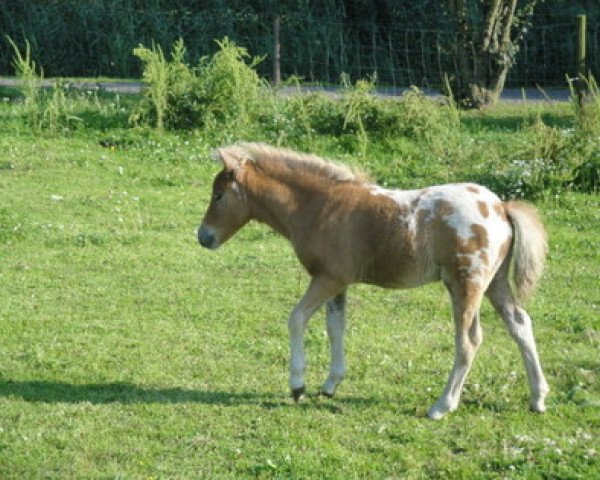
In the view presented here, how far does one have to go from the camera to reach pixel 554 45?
2433cm

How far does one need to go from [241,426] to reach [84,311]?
10.0 feet

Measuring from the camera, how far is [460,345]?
7477mm

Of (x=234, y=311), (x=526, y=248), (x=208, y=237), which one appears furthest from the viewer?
(x=234, y=311)

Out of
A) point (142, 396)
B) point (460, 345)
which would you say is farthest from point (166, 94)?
point (460, 345)

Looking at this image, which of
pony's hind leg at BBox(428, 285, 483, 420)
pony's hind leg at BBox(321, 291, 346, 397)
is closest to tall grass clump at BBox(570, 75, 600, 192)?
pony's hind leg at BBox(321, 291, 346, 397)

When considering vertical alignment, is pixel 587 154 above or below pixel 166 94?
below

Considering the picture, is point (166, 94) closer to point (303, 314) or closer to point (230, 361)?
point (230, 361)

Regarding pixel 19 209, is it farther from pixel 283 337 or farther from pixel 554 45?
pixel 554 45

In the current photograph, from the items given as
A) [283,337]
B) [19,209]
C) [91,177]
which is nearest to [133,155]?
[91,177]

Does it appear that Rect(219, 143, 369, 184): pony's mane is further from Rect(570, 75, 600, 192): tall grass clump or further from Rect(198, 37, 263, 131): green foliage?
Rect(198, 37, 263, 131): green foliage

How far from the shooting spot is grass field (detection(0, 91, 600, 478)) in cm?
689

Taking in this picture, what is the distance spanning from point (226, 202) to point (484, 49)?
1211 centimetres

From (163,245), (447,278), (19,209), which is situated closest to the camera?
(447,278)

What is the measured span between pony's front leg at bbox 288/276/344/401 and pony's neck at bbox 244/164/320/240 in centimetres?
45
